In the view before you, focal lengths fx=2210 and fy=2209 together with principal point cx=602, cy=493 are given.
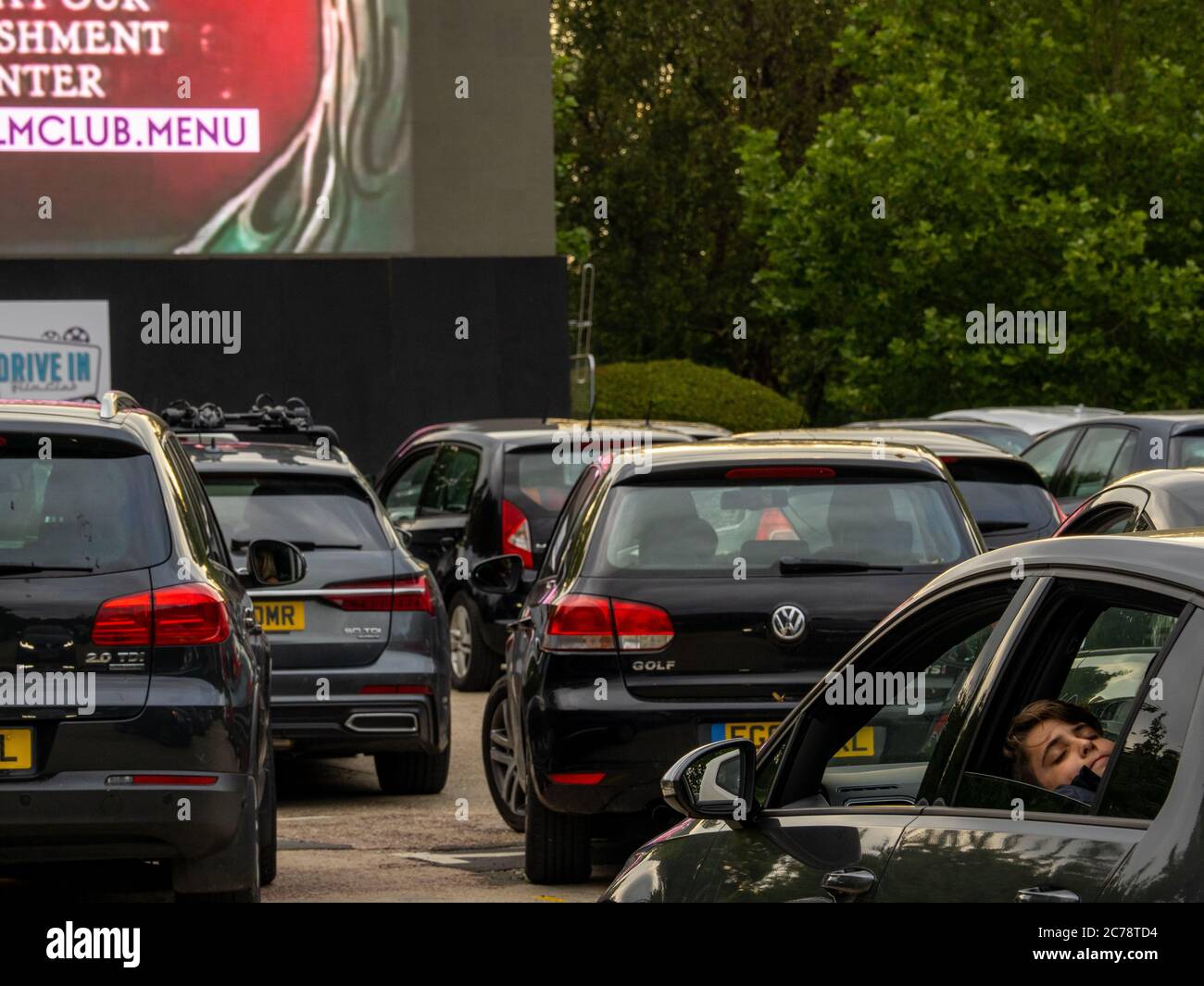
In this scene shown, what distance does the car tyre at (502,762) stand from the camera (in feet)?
30.3

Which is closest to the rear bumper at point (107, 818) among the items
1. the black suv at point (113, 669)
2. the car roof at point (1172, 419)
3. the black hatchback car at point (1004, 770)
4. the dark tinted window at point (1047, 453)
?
the black suv at point (113, 669)

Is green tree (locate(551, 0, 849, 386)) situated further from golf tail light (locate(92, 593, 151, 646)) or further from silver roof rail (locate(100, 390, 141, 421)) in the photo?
golf tail light (locate(92, 593, 151, 646))

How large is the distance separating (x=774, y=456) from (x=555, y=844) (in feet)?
5.25

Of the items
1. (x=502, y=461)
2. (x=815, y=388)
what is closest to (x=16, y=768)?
(x=502, y=461)

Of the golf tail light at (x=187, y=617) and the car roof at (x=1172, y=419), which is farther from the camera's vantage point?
the car roof at (x=1172, y=419)

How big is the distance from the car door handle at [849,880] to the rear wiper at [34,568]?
10.4 feet

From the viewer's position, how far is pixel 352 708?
32.3ft

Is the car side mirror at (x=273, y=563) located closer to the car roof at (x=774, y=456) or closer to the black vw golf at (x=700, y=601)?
the black vw golf at (x=700, y=601)

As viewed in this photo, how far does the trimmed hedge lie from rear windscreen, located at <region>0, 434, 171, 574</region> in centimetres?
3104

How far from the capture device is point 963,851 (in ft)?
11.1

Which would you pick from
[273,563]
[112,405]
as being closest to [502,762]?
[273,563]

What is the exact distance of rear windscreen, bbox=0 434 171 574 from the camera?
6289mm
